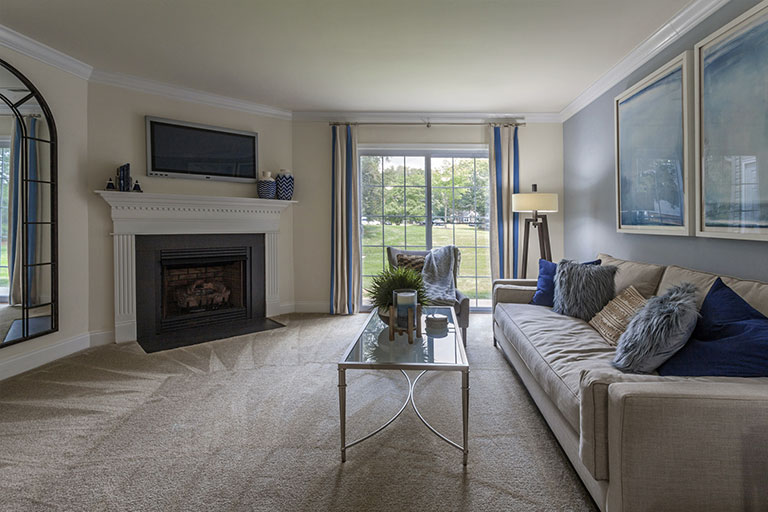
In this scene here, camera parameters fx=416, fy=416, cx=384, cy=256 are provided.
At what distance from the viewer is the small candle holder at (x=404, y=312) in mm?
2467

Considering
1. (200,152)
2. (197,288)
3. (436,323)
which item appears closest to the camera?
(436,323)

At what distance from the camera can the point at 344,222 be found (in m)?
5.14

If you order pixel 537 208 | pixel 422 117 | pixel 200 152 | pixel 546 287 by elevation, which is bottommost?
pixel 546 287

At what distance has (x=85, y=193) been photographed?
3721mm

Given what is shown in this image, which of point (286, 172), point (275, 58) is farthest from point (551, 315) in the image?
point (286, 172)

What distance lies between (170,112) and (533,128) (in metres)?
4.13

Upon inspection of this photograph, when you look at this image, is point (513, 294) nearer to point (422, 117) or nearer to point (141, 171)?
point (422, 117)

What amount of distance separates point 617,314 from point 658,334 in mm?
848

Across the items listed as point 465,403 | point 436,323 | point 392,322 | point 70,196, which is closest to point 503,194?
point 436,323

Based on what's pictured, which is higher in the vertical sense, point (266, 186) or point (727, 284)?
point (266, 186)

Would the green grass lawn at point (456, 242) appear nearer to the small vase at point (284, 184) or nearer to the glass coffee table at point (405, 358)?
the small vase at point (284, 184)

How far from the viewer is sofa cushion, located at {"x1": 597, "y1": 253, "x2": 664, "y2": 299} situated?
8.70 ft

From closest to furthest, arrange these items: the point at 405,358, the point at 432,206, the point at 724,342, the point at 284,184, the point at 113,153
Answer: the point at 724,342 < the point at 405,358 < the point at 113,153 < the point at 284,184 < the point at 432,206

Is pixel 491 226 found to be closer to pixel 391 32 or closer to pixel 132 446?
pixel 391 32
